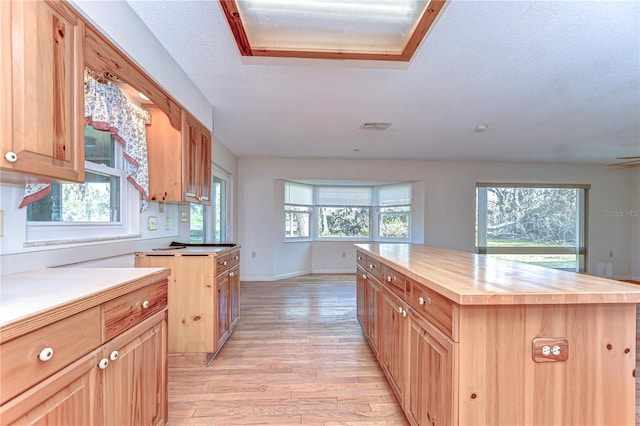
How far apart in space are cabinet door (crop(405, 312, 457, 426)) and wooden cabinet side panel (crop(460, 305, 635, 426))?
4 cm

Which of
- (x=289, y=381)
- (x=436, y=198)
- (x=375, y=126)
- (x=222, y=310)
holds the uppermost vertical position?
(x=375, y=126)

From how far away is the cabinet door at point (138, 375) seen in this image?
3.53 feet

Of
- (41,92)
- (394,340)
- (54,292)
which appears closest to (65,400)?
(54,292)

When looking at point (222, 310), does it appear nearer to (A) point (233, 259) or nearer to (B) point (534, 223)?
(A) point (233, 259)

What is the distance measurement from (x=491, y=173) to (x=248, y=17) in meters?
5.52

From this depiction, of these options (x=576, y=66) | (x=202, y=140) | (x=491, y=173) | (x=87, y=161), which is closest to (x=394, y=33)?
(x=576, y=66)

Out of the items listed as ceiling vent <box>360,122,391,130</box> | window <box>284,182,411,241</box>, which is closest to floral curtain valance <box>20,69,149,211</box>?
ceiling vent <box>360,122,391,130</box>

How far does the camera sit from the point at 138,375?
1241mm

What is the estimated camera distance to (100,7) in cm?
135

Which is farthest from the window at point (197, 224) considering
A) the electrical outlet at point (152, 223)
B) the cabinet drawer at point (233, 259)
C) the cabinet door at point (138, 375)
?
the cabinet door at point (138, 375)

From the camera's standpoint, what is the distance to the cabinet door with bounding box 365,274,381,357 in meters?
2.18

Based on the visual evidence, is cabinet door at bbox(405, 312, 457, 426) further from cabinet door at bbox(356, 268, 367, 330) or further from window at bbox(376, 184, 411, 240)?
window at bbox(376, 184, 411, 240)

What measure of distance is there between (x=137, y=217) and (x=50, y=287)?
1.30 m

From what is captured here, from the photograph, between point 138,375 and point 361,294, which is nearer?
point 138,375
